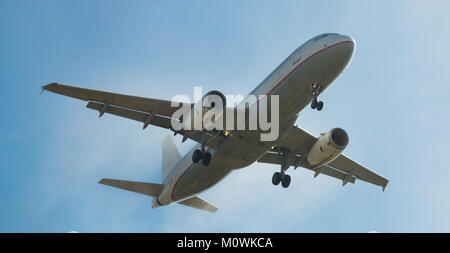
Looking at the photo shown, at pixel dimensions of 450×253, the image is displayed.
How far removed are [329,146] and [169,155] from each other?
11.4 metres

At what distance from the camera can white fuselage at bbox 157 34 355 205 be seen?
2372cm

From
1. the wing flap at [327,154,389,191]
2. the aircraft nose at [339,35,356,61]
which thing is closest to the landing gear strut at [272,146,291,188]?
the wing flap at [327,154,389,191]

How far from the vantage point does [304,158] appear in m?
31.5

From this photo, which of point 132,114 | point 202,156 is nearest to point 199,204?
point 202,156

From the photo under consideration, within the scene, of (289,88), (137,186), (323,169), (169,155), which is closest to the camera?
(289,88)

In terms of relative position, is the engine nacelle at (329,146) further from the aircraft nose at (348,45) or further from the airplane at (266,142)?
the aircraft nose at (348,45)

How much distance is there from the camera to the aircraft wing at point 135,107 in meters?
25.9

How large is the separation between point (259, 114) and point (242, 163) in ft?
14.2

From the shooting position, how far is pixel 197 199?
115 ft

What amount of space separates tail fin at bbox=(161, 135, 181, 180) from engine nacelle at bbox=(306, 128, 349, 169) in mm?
9339

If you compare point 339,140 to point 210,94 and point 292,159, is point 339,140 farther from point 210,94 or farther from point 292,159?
point 210,94

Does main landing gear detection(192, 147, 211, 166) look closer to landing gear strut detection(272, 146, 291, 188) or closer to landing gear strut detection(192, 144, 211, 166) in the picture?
landing gear strut detection(192, 144, 211, 166)

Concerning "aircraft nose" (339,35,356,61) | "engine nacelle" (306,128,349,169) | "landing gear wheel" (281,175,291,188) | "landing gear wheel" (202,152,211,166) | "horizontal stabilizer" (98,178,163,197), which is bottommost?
"horizontal stabilizer" (98,178,163,197)

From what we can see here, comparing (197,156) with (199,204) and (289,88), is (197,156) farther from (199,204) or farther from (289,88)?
(199,204)
